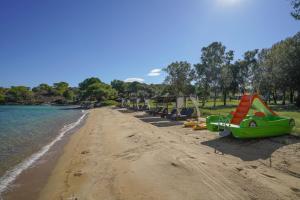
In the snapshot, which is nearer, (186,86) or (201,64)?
(201,64)

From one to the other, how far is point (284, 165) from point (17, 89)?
157 meters

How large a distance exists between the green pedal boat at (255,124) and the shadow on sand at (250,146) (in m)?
0.32

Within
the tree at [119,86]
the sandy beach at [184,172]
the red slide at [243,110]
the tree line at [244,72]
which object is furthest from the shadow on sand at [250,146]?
the tree at [119,86]

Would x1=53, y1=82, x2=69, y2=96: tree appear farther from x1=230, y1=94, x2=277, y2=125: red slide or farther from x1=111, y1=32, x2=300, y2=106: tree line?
x1=230, y1=94, x2=277, y2=125: red slide

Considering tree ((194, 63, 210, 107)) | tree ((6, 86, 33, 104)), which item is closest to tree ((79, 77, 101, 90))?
tree ((6, 86, 33, 104))

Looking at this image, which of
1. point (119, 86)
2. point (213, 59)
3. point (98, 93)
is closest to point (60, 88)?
point (119, 86)

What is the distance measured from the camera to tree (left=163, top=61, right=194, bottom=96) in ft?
174

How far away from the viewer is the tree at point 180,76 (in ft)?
174

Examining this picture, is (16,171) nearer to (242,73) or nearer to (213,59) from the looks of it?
(213,59)

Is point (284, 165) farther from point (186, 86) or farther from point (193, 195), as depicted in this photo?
point (186, 86)

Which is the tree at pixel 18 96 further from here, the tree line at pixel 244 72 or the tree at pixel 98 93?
the tree line at pixel 244 72

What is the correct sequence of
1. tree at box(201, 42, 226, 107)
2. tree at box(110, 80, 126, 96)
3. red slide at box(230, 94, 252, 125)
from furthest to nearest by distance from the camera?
tree at box(110, 80, 126, 96)
tree at box(201, 42, 226, 107)
red slide at box(230, 94, 252, 125)

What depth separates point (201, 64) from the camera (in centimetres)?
4322

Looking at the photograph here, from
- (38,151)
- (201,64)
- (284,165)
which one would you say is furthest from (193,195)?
(201,64)
